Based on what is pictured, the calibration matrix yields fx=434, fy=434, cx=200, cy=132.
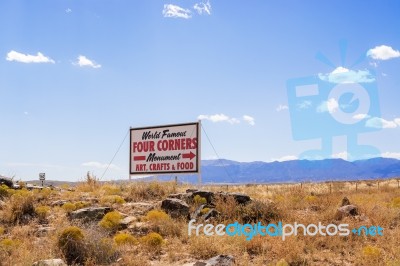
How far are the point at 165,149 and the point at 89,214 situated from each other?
942 centimetres

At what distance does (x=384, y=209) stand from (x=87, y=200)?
1067 centimetres

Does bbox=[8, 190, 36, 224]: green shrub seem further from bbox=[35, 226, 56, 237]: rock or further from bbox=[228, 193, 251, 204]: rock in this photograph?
bbox=[228, 193, 251, 204]: rock

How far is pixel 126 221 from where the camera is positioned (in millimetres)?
Result: 13383

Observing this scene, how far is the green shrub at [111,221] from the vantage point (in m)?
12.6

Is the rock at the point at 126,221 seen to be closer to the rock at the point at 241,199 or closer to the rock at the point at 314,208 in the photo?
the rock at the point at 241,199

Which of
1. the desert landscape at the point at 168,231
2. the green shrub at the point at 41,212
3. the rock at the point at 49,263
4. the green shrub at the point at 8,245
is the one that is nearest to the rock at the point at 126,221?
the desert landscape at the point at 168,231

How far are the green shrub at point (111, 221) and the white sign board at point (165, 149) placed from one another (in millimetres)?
8397

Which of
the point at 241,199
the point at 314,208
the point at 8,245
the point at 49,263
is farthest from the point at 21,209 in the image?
the point at 314,208

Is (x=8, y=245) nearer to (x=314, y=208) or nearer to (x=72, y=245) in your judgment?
(x=72, y=245)

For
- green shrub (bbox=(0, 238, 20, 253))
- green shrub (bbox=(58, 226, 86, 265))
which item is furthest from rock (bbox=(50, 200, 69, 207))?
green shrub (bbox=(58, 226, 86, 265))

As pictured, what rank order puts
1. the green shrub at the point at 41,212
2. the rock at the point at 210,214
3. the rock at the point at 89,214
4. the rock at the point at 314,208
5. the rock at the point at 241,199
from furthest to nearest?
the rock at the point at 314,208 < the rock at the point at 241,199 < the green shrub at the point at 41,212 < the rock at the point at 89,214 < the rock at the point at 210,214

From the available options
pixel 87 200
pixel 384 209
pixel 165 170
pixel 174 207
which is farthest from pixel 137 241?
pixel 165 170

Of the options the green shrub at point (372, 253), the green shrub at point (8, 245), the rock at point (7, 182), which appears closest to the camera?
the green shrub at point (372, 253)

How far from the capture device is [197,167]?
70.4 feet
